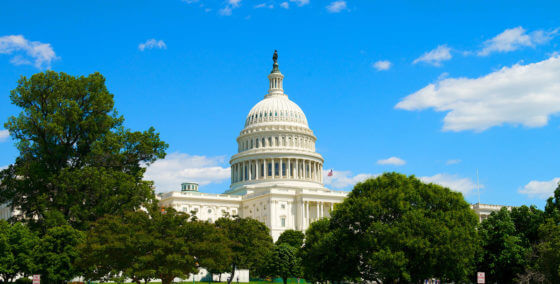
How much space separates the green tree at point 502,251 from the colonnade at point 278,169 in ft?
322

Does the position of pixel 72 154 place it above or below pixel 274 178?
below

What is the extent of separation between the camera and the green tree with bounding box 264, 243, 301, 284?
91500mm

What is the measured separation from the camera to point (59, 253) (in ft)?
201

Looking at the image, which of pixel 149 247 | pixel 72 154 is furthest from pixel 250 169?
pixel 149 247

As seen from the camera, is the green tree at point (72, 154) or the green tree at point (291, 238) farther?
the green tree at point (291, 238)

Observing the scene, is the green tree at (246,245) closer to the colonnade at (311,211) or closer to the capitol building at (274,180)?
the capitol building at (274,180)

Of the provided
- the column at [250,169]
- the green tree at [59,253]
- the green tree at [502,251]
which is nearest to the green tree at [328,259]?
the green tree at [502,251]

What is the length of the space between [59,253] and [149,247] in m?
10.3

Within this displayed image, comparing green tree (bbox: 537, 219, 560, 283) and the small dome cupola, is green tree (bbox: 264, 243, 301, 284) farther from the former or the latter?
the small dome cupola

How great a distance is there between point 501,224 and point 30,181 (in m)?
50.2

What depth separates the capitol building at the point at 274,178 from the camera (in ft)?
482

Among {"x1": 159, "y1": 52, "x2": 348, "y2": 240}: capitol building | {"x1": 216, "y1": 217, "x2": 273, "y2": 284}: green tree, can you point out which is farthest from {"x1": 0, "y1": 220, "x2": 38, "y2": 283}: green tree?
{"x1": 159, "y1": 52, "x2": 348, "y2": 240}: capitol building

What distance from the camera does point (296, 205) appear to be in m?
148

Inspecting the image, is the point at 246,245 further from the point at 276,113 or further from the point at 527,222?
the point at 276,113
